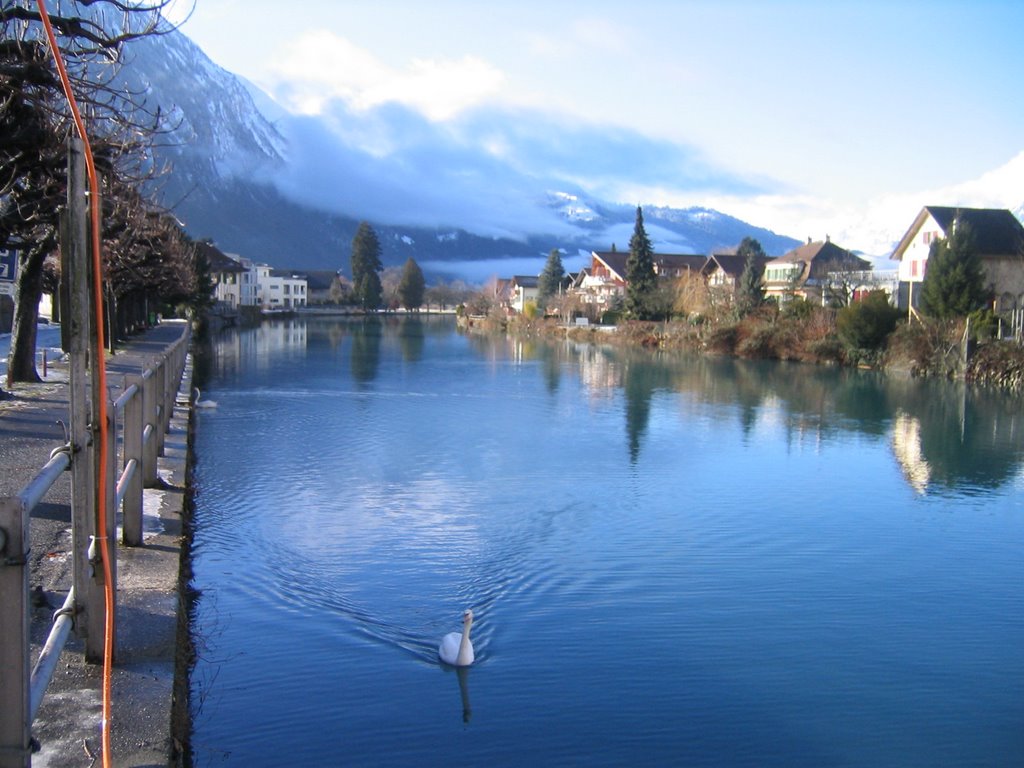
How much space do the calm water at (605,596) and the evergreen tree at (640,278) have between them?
142 ft

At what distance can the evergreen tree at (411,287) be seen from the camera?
138 metres

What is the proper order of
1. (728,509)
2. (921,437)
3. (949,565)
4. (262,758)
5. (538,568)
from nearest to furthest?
(262,758) → (538,568) → (949,565) → (728,509) → (921,437)

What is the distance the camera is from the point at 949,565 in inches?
447

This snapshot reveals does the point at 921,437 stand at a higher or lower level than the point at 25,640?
lower

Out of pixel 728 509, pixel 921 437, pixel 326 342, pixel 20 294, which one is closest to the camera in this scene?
pixel 728 509

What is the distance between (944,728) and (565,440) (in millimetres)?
12748

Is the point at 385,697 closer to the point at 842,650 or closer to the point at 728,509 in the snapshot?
the point at 842,650

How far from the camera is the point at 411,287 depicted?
138 m

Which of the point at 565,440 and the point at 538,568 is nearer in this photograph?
the point at 538,568

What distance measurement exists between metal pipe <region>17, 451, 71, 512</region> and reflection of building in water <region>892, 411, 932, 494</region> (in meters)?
14.0

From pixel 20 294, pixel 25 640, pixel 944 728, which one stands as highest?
pixel 20 294

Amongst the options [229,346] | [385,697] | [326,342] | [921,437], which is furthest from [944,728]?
[326,342]

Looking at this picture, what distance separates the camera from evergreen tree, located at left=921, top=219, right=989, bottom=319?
40.5 metres

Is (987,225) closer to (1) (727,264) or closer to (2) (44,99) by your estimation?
(1) (727,264)
